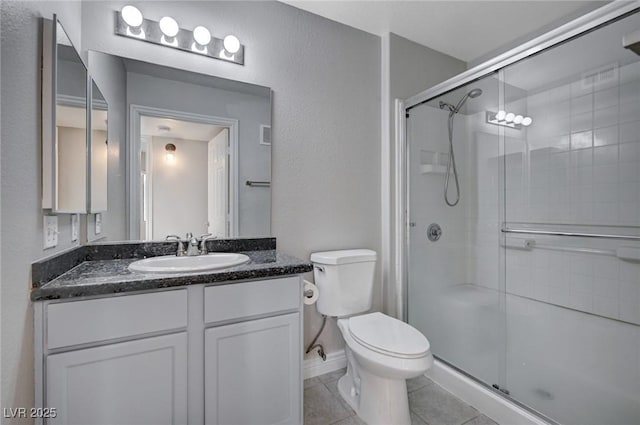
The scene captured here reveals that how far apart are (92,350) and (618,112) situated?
267 cm

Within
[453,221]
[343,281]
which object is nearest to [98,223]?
[343,281]

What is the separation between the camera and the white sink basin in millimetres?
1184

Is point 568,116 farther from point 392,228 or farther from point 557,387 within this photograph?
point 557,387

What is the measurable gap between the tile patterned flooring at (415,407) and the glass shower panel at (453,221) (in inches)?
10.1

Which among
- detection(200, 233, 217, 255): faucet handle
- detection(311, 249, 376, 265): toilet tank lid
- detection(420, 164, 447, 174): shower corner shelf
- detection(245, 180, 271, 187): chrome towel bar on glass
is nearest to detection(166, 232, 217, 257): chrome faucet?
detection(200, 233, 217, 255): faucet handle

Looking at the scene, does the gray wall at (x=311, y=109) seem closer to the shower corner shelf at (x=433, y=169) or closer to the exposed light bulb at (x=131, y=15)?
the exposed light bulb at (x=131, y=15)

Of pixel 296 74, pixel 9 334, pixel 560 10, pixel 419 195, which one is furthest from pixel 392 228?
pixel 9 334

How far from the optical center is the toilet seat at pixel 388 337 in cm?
136

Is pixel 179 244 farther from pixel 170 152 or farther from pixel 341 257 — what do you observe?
pixel 341 257

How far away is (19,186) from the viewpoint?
0.85 metres

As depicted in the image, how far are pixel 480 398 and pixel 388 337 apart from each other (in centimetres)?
69

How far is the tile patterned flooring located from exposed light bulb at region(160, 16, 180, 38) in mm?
2160

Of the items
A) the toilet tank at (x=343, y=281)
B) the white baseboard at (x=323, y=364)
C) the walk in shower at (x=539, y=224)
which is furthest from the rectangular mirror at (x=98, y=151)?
the walk in shower at (x=539, y=224)

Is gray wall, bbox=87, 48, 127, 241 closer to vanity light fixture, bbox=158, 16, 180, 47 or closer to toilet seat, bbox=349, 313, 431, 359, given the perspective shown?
vanity light fixture, bbox=158, 16, 180, 47
